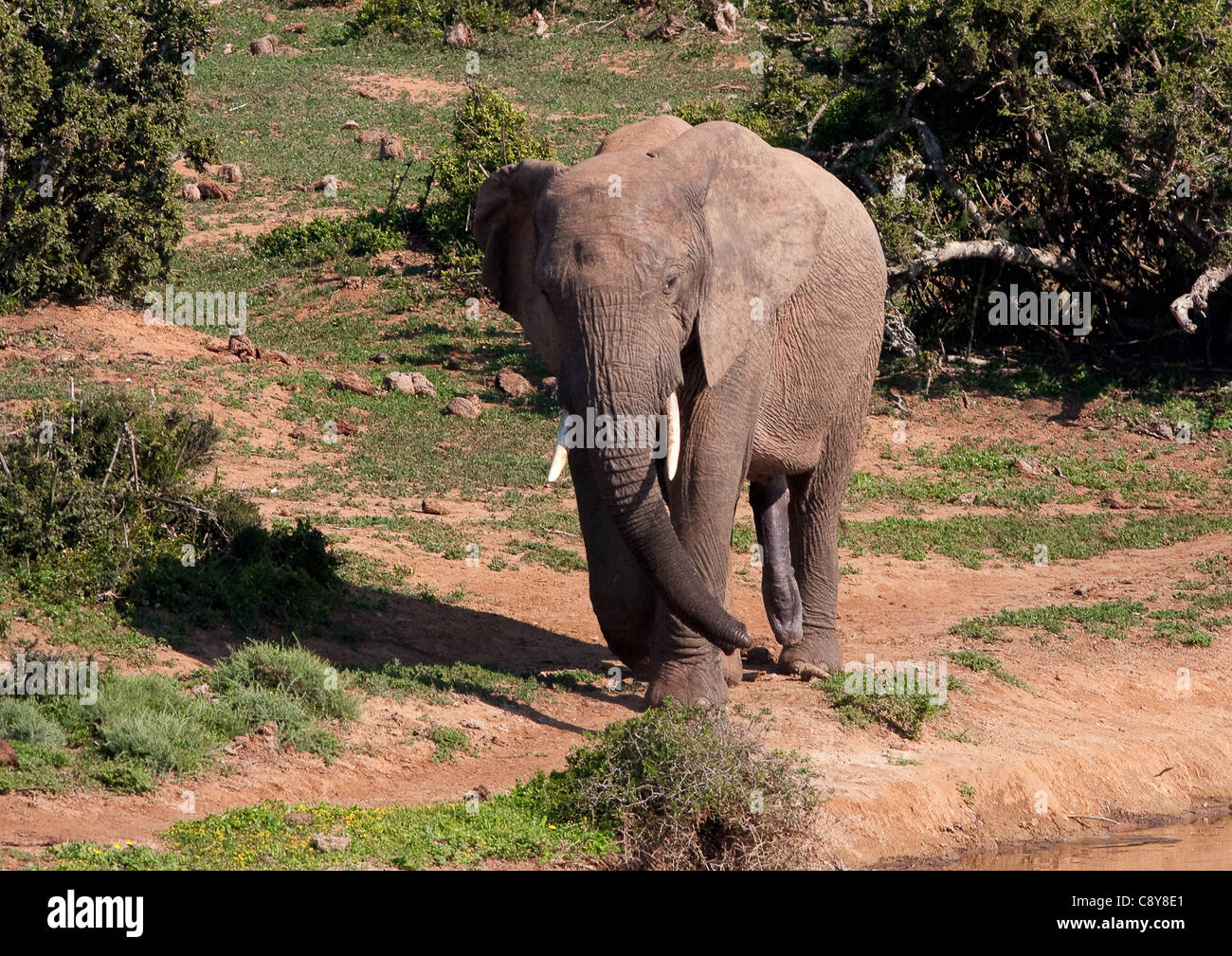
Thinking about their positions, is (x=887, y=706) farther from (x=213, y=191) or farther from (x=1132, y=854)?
(x=213, y=191)

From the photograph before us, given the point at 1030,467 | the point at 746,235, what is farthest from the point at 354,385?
the point at 746,235

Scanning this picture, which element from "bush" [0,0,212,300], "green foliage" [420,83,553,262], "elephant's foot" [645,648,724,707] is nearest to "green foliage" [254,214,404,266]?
"green foliage" [420,83,553,262]

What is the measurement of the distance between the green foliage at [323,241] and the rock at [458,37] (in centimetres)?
1263

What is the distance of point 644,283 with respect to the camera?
805 cm

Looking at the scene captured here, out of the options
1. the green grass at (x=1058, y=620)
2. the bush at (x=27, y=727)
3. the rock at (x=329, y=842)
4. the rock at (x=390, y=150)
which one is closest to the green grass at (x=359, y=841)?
the rock at (x=329, y=842)

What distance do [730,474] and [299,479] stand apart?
23.9 feet

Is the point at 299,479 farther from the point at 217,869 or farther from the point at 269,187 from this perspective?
the point at 269,187

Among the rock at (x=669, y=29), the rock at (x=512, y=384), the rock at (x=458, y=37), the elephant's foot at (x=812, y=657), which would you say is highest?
the rock at (x=669, y=29)

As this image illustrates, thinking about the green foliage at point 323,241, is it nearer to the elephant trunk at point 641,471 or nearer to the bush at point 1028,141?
the bush at point 1028,141

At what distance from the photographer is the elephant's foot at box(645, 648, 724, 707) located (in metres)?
9.20

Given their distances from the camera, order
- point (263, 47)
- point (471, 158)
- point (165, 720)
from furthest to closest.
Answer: point (263, 47) → point (471, 158) → point (165, 720)

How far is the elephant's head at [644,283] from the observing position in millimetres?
7977

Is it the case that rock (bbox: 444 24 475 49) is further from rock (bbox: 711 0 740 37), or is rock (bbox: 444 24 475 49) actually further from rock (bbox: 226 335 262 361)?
rock (bbox: 226 335 262 361)

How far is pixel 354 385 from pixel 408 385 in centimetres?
70
